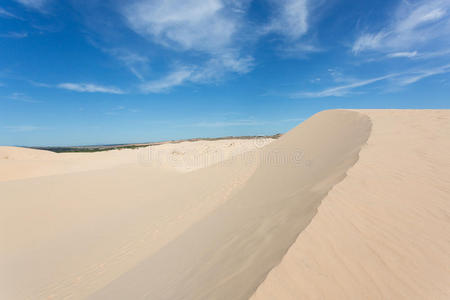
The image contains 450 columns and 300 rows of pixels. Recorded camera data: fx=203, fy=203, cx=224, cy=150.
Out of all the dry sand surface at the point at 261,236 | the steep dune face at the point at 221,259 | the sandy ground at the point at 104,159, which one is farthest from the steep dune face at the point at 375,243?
the sandy ground at the point at 104,159

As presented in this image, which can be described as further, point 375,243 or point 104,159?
point 104,159

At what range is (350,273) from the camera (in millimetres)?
1845

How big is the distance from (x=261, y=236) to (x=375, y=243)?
1.30 meters

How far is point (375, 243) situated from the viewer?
218cm

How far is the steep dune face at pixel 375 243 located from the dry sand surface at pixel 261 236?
0.01 m

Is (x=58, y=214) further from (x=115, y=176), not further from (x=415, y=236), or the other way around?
(x=415, y=236)

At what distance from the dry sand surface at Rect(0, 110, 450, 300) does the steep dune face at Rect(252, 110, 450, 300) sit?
1 centimetres

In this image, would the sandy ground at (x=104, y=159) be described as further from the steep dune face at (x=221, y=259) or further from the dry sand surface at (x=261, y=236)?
the steep dune face at (x=221, y=259)

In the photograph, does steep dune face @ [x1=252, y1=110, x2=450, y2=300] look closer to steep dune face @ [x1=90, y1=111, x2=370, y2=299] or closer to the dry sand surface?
the dry sand surface

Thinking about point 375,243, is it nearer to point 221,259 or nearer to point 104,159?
point 221,259

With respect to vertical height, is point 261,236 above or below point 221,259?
above

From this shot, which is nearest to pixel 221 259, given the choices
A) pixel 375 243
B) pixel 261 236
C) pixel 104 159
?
pixel 261 236

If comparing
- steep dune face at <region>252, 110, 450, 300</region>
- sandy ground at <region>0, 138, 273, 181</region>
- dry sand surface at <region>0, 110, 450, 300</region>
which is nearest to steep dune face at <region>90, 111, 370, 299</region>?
dry sand surface at <region>0, 110, 450, 300</region>

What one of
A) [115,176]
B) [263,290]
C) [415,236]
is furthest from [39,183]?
[415,236]
